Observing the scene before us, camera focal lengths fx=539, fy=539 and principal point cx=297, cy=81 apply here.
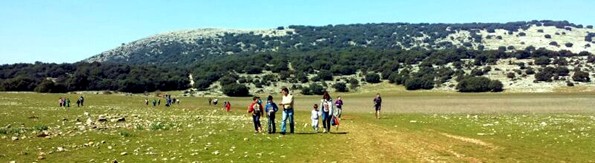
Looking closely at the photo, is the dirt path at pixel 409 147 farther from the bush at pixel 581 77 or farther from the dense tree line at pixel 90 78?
the dense tree line at pixel 90 78

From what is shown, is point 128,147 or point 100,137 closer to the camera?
point 128,147

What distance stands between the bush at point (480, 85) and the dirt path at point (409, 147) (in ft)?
309

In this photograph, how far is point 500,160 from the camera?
21.7 m

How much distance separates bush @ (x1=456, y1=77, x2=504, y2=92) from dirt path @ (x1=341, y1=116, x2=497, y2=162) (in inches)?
3712

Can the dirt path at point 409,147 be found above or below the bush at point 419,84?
below

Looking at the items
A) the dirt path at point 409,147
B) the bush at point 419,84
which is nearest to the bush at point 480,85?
the bush at point 419,84

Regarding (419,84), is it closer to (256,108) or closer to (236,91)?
(236,91)

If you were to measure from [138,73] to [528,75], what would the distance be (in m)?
109

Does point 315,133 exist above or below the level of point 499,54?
below

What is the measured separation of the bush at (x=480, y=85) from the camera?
121625mm

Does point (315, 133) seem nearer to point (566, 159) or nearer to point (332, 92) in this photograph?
point (566, 159)

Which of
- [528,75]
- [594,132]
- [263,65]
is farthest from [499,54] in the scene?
[594,132]

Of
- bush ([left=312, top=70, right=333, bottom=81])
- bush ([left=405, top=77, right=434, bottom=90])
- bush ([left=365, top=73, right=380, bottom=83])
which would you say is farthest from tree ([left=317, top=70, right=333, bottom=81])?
bush ([left=405, top=77, right=434, bottom=90])

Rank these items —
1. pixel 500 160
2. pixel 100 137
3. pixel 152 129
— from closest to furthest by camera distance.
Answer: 1. pixel 500 160
2. pixel 100 137
3. pixel 152 129
